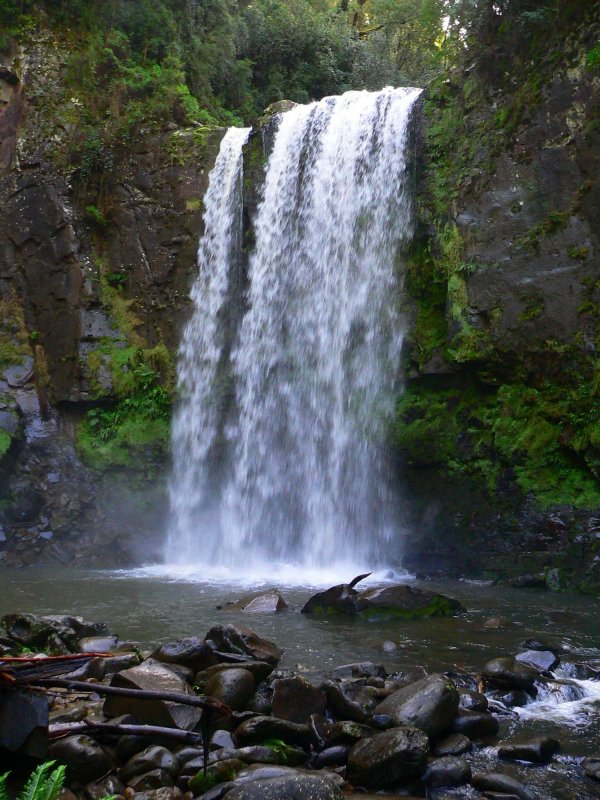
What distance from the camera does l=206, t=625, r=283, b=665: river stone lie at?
18.7 ft

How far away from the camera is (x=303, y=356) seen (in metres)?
13.8

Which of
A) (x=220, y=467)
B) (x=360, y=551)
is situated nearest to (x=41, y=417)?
(x=220, y=467)

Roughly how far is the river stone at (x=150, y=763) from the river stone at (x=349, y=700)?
1223 mm

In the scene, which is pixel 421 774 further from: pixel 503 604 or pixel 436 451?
pixel 436 451

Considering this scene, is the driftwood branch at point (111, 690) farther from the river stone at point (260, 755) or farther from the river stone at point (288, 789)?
the river stone at point (260, 755)

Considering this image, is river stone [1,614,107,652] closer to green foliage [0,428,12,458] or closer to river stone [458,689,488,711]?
river stone [458,689,488,711]

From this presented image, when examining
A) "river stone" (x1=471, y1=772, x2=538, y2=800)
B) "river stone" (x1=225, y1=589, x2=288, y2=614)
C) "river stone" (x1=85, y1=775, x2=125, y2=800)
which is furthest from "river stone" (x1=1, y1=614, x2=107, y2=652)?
"river stone" (x1=471, y1=772, x2=538, y2=800)

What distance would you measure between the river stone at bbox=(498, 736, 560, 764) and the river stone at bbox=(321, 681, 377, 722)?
845 millimetres

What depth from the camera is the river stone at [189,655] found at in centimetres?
534

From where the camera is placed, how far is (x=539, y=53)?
12141mm

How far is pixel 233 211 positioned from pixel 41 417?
228 inches

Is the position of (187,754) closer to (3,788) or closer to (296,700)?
(296,700)

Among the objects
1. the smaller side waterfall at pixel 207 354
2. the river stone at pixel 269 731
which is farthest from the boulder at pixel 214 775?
the smaller side waterfall at pixel 207 354

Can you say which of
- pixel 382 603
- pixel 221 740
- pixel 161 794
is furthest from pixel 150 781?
pixel 382 603
